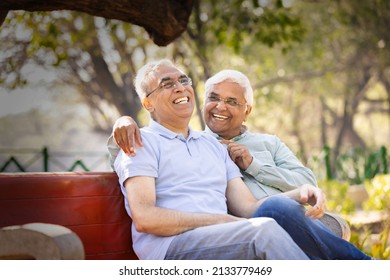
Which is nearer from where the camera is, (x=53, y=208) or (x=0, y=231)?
(x=0, y=231)

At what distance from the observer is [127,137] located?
9.96 feet

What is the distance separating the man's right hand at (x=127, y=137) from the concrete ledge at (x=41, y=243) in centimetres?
64

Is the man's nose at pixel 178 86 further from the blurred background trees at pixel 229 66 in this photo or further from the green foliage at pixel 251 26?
the green foliage at pixel 251 26

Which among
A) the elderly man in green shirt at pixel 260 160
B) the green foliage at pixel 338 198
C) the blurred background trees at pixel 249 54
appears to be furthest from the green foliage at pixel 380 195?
the elderly man in green shirt at pixel 260 160

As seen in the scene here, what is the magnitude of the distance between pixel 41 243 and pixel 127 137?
0.75 m

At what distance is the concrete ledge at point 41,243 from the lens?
2420 mm

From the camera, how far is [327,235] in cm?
310

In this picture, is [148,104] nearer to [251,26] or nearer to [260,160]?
[260,160]

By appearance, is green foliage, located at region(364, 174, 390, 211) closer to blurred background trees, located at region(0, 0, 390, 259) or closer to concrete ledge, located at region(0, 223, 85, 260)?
blurred background trees, located at region(0, 0, 390, 259)

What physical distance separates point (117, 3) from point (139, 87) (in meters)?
0.89

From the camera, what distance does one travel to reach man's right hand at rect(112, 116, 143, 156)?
3031mm
